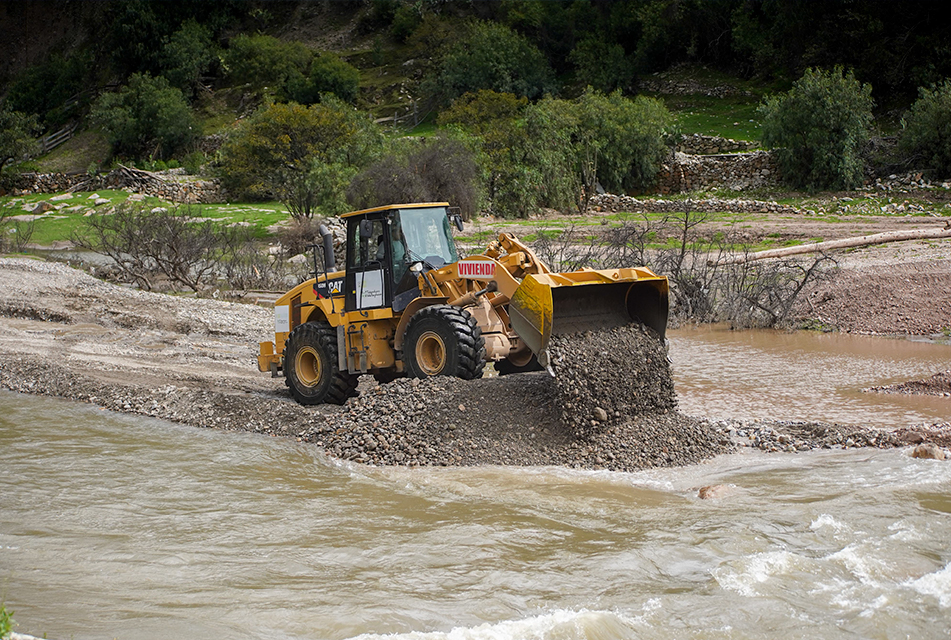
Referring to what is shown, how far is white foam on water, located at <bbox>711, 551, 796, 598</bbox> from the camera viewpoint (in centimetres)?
587

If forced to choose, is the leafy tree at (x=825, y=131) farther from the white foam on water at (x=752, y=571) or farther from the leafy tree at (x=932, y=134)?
the white foam on water at (x=752, y=571)

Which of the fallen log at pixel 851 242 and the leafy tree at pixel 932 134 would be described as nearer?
the fallen log at pixel 851 242

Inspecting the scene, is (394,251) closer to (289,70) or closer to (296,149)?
(296,149)

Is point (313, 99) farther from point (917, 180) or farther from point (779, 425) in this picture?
point (779, 425)

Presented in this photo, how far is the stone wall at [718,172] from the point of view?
3688cm

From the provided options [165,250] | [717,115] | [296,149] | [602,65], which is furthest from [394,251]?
[602,65]

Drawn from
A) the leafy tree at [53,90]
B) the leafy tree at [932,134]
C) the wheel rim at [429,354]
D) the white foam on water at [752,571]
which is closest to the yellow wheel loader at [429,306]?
the wheel rim at [429,354]

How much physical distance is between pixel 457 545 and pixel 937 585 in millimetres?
3383

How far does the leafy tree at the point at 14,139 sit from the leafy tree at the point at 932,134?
48.7 m

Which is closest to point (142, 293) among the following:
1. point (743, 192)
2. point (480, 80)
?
point (743, 192)

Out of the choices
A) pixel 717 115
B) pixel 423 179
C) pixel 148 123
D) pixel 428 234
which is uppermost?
pixel 148 123

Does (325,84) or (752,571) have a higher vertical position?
(325,84)

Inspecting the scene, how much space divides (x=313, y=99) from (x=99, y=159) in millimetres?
15569

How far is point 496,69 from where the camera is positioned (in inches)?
2099
